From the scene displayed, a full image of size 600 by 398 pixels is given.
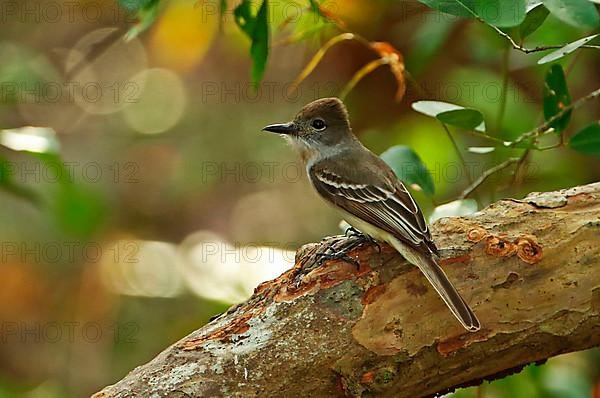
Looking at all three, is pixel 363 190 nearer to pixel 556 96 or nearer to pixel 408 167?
pixel 408 167

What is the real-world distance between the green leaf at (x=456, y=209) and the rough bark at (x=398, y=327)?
1.25 ft

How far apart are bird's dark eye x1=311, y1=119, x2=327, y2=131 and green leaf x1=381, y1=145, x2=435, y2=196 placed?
2.36 feet

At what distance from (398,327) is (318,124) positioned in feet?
5.40

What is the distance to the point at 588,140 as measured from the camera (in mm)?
3404

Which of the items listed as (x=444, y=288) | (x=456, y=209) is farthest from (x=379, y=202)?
(x=444, y=288)

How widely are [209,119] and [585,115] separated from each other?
10.1 feet

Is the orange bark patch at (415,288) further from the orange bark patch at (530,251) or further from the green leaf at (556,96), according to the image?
the green leaf at (556,96)

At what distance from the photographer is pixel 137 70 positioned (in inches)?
310

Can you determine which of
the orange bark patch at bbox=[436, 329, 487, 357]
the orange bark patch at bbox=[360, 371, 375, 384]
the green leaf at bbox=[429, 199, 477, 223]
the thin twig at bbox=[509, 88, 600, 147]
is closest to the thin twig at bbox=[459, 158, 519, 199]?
the green leaf at bbox=[429, 199, 477, 223]

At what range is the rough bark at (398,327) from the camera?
2781 mm

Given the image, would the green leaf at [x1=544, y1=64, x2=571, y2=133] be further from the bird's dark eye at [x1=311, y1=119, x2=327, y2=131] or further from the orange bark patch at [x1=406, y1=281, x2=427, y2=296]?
the bird's dark eye at [x1=311, y1=119, x2=327, y2=131]

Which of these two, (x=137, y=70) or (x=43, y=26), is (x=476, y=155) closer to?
(x=137, y=70)

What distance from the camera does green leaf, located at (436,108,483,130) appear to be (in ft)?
10.7

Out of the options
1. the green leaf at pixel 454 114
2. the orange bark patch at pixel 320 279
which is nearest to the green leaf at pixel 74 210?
the orange bark patch at pixel 320 279
